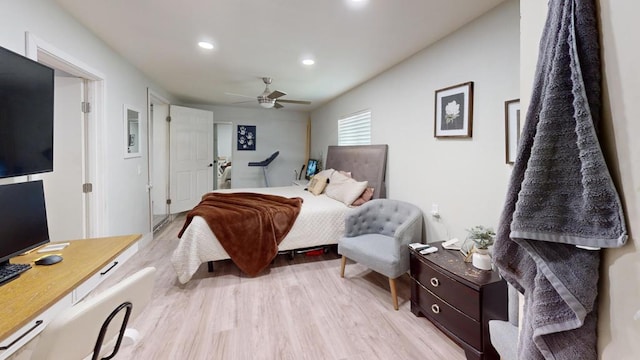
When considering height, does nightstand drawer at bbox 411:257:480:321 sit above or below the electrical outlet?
below

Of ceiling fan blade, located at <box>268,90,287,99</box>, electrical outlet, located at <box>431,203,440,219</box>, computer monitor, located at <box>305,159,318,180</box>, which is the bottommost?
electrical outlet, located at <box>431,203,440,219</box>

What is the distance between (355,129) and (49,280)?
376 centimetres

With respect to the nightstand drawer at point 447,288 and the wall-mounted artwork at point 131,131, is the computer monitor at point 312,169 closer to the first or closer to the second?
the wall-mounted artwork at point 131,131

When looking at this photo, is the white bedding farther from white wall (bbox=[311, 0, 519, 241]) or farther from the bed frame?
white wall (bbox=[311, 0, 519, 241])

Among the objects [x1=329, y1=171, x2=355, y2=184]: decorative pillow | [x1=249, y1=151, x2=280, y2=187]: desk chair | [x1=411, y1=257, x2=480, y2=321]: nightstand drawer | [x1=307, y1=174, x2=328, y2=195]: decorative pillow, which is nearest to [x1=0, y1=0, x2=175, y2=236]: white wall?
[x1=307, y1=174, x2=328, y2=195]: decorative pillow

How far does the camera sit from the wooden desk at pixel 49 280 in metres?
0.91

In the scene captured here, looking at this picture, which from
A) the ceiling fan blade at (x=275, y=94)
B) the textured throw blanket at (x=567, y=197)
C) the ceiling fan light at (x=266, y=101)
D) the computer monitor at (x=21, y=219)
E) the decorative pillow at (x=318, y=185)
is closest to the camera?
the textured throw blanket at (x=567, y=197)

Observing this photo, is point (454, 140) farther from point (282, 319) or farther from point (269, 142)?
point (269, 142)

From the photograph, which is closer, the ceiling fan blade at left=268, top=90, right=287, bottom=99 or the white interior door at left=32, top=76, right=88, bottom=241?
the white interior door at left=32, top=76, right=88, bottom=241

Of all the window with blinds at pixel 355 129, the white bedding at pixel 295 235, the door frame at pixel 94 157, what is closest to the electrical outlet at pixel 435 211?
the white bedding at pixel 295 235

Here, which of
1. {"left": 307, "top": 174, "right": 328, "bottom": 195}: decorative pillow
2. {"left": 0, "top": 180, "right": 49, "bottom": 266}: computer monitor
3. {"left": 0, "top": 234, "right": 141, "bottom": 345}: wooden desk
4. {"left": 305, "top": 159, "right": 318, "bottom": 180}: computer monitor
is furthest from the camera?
{"left": 305, "top": 159, "right": 318, "bottom": 180}: computer monitor

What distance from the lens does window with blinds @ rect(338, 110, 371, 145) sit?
12.7 ft

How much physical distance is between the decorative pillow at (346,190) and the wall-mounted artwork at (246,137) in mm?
3101

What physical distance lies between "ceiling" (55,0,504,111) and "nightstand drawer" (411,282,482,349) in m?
2.08
